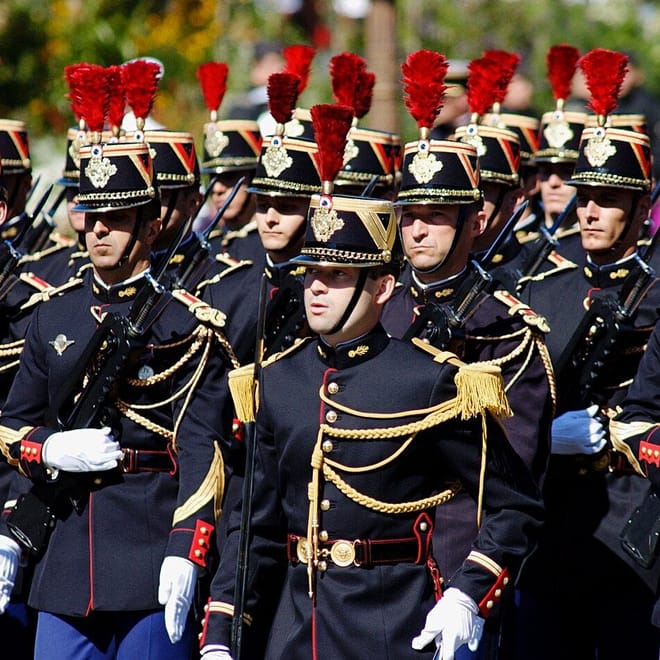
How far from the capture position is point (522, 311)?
21.1ft

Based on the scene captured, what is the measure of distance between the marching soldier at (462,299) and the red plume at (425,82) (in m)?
Result: 0.02

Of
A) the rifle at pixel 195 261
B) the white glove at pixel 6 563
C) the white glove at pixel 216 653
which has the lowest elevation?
the white glove at pixel 6 563

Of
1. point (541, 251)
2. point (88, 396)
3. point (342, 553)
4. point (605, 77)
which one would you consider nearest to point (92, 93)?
point (88, 396)

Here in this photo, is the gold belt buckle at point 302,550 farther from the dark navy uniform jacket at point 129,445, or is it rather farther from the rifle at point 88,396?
the rifle at point 88,396

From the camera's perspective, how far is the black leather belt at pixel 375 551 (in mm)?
5137

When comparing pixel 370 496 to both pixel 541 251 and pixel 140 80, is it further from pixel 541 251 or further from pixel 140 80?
pixel 541 251

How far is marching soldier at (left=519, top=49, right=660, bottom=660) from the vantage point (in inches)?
267

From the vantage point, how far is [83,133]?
834 cm

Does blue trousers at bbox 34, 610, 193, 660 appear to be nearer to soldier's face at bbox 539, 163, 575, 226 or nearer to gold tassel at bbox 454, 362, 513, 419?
gold tassel at bbox 454, 362, 513, 419

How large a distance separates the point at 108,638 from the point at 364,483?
1.50 m

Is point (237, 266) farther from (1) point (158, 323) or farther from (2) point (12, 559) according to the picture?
(2) point (12, 559)

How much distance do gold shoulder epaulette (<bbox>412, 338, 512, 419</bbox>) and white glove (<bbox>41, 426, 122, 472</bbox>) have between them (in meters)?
1.56

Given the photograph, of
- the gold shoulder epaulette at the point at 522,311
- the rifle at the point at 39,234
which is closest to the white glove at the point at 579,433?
the gold shoulder epaulette at the point at 522,311

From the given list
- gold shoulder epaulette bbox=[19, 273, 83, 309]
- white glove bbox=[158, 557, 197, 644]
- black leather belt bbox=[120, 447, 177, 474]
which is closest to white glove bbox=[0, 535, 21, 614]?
black leather belt bbox=[120, 447, 177, 474]
